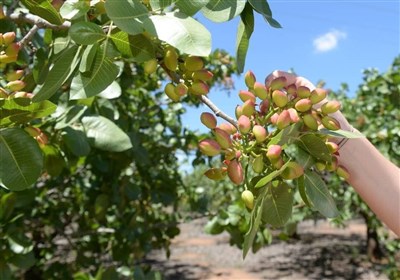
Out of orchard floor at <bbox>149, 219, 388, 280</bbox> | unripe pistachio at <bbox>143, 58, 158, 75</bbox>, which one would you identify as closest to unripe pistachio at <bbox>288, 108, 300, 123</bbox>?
unripe pistachio at <bbox>143, 58, 158, 75</bbox>

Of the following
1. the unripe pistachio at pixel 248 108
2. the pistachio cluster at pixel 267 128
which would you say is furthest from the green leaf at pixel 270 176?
Answer: the unripe pistachio at pixel 248 108

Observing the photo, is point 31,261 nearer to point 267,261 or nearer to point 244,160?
point 244,160

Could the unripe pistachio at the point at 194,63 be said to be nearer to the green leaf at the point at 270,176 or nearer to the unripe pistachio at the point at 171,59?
the unripe pistachio at the point at 171,59

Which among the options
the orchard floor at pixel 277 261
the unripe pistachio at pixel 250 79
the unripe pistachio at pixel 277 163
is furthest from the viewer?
the orchard floor at pixel 277 261

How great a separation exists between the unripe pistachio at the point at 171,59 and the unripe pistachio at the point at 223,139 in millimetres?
109

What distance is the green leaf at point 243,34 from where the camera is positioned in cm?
66

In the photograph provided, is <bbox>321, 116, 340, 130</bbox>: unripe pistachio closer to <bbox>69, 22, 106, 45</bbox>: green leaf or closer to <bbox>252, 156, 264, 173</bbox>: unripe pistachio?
<bbox>252, 156, 264, 173</bbox>: unripe pistachio

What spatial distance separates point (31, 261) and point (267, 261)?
680 cm

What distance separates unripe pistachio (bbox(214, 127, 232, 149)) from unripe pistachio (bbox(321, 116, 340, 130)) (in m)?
0.14

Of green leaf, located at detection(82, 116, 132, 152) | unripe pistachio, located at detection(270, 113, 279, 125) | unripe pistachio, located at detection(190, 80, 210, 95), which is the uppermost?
unripe pistachio, located at detection(270, 113, 279, 125)

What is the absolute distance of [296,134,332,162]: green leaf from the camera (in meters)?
0.62

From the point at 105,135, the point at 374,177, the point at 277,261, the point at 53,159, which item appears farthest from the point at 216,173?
the point at 277,261

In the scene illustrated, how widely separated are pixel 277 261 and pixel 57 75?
7787 millimetres

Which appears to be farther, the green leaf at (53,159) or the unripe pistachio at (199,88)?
the green leaf at (53,159)
